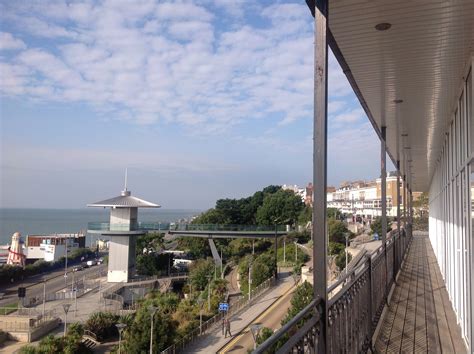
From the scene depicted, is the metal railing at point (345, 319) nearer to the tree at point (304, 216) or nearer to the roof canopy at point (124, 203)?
the roof canopy at point (124, 203)

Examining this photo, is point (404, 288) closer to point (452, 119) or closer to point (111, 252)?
point (452, 119)

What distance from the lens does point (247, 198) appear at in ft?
193

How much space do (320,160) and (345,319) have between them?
1490 mm

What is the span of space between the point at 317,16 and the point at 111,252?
118ft

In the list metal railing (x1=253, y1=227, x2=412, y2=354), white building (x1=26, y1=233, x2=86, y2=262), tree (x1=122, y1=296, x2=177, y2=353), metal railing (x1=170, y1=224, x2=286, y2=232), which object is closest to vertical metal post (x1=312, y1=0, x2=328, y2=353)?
metal railing (x1=253, y1=227, x2=412, y2=354)

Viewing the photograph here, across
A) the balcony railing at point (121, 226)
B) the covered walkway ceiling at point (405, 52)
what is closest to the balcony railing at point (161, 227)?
the balcony railing at point (121, 226)

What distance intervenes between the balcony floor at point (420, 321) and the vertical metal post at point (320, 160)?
2.43 meters

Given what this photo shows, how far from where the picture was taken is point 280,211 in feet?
174

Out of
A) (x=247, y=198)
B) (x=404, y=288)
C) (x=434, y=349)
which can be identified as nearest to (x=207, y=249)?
(x=247, y=198)

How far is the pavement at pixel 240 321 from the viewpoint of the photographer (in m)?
17.6

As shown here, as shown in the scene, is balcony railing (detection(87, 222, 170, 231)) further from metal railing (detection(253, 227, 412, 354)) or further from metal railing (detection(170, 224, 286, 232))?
metal railing (detection(253, 227, 412, 354))

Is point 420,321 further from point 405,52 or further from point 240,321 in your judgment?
point 240,321

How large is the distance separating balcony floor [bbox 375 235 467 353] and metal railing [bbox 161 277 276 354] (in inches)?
433

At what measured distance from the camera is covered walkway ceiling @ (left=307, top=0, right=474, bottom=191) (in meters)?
3.23
